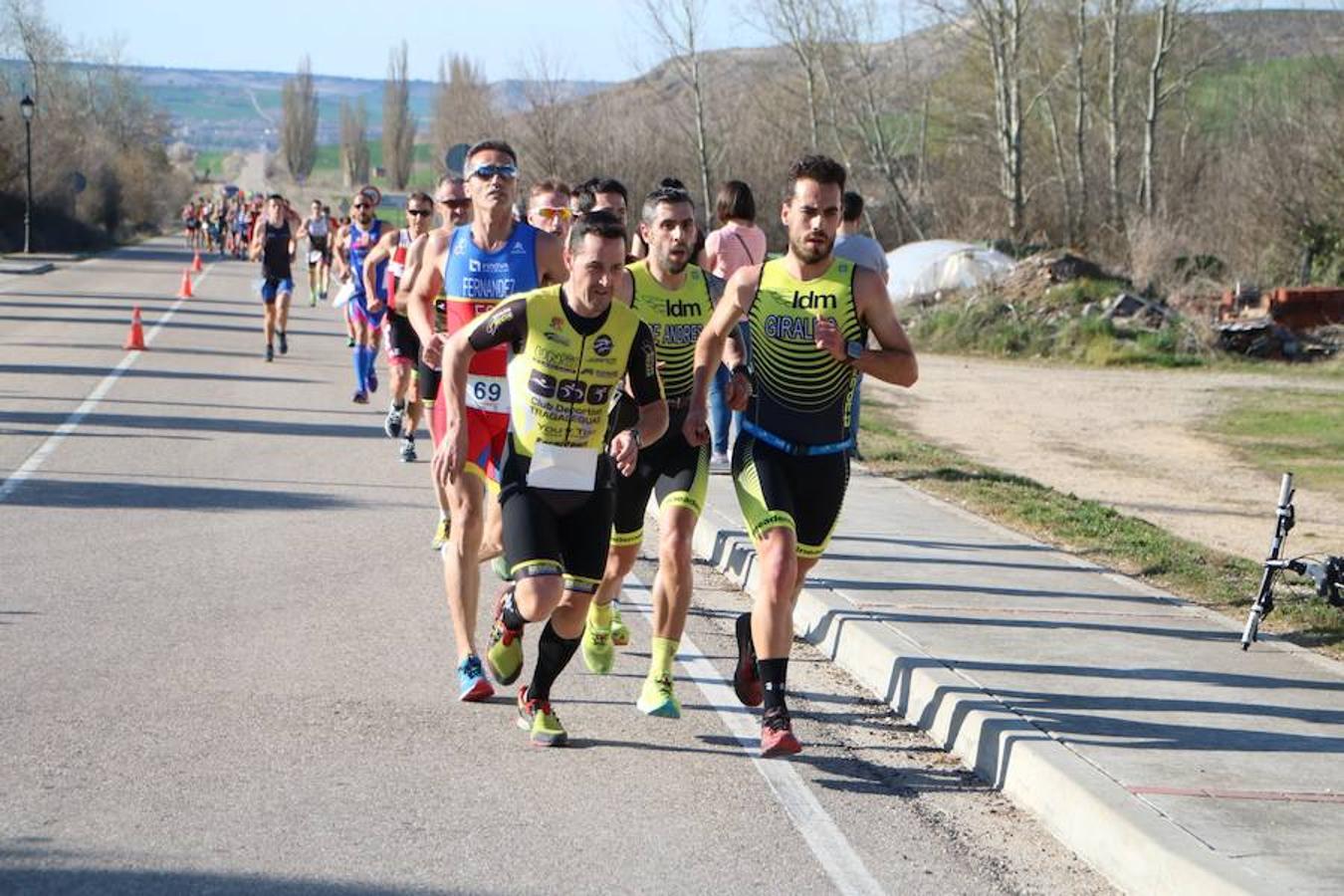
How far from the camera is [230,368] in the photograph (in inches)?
938

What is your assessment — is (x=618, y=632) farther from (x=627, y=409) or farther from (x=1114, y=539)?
(x=1114, y=539)

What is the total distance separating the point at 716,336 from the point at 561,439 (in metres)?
0.90

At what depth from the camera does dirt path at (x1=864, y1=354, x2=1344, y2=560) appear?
50.6 ft

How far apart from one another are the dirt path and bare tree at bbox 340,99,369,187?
137 metres

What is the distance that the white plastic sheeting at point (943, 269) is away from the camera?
36625 millimetres

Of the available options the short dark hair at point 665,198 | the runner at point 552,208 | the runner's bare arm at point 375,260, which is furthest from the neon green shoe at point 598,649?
→ the runner's bare arm at point 375,260

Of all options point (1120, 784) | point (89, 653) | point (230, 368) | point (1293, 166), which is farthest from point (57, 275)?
point (1120, 784)

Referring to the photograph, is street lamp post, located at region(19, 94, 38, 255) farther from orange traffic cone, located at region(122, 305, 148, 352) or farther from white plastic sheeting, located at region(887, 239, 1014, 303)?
orange traffic cone, located at region(122, 305, 148, 352)

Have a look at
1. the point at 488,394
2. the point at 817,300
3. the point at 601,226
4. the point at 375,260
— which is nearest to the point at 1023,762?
the point at 817,300

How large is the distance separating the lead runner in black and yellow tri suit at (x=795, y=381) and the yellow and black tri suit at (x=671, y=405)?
323 millimetres

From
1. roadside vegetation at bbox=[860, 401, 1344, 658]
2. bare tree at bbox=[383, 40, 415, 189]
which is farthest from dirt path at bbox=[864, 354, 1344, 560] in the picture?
bare tree at bbox=[383, 40, 415, 189]

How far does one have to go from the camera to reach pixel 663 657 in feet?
24.8

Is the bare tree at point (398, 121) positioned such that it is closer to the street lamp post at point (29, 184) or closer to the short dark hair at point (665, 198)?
the street lamp post at point (29, 184)

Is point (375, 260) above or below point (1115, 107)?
below
